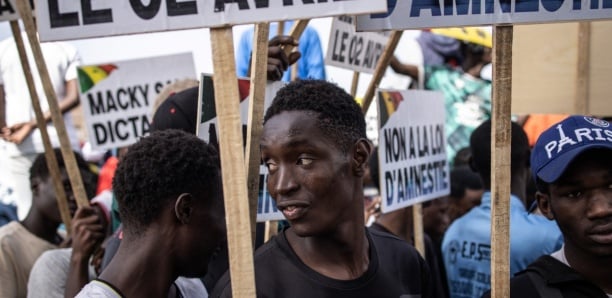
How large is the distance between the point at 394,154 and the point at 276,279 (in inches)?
78.3

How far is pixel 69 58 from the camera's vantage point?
7695 millimetres

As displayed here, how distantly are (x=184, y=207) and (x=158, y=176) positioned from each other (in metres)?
0.14

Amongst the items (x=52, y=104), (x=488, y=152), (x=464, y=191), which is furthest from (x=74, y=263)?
(x=464, y=191)

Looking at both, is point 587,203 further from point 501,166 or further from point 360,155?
point 360,155

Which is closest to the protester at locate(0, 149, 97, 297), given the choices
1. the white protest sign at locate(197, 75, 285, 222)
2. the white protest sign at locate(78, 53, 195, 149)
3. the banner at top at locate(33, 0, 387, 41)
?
the white protest sign at locate(78, 53, 195, 149)

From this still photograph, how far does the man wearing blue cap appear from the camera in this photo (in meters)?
3.08

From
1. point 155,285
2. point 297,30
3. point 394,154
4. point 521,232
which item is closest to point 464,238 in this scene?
point 521,232

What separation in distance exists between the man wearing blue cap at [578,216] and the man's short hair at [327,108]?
666 millimetres

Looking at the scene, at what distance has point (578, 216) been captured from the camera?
3.13 m

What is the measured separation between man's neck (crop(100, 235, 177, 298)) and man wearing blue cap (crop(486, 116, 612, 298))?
1145 mm

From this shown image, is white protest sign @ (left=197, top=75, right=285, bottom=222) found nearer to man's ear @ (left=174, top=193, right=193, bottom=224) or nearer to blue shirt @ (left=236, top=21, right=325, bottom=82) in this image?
A: man's ear @ (left=174, top=193, right=193, bottom=224)

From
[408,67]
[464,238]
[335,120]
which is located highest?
[335,120]

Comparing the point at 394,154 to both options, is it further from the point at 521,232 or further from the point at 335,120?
the point at 335,120

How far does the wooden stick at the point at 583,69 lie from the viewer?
5559mm
